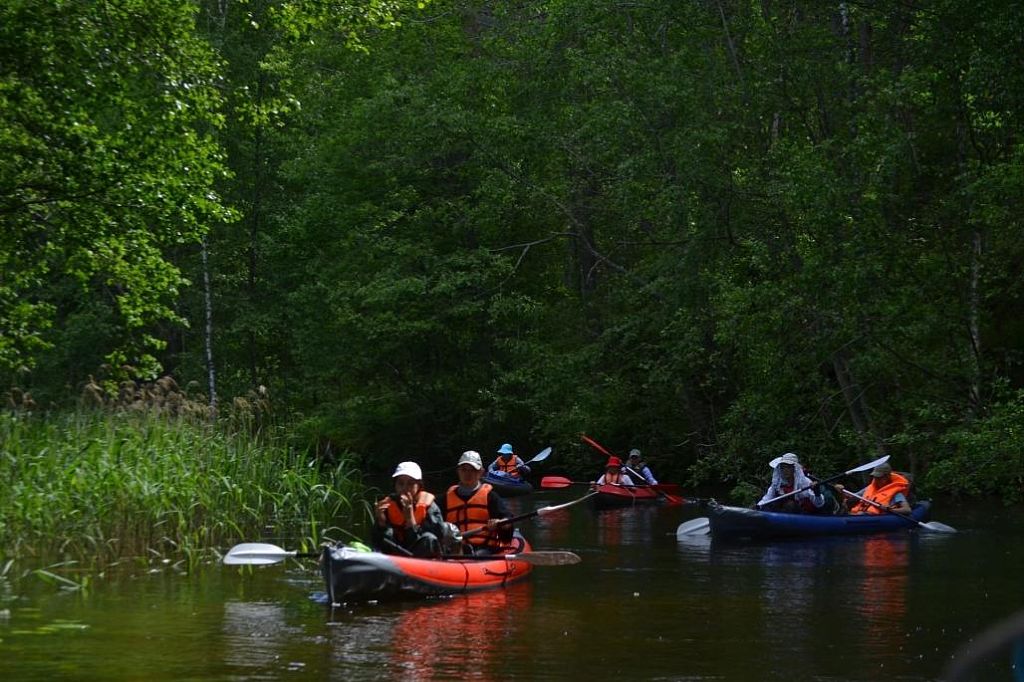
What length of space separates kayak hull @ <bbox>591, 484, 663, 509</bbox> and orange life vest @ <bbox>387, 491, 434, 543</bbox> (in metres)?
10.6

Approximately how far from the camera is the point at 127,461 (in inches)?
472

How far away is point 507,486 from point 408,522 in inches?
463

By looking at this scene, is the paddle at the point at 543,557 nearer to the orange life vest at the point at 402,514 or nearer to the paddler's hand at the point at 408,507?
the orange life vest at the point at 402,514

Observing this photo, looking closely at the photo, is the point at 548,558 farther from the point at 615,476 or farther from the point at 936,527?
the point at 615,476

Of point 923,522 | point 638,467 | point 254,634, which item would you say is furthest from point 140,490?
point 638,467

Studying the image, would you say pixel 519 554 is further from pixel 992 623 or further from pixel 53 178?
pixel 53 178

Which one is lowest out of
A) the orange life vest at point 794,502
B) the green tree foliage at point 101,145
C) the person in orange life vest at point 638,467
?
the orange life vest at point 794,502

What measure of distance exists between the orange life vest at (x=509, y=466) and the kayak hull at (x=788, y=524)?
820cm

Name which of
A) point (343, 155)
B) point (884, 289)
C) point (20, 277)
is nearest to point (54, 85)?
point (20, 277)

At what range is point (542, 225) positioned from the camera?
2991cm

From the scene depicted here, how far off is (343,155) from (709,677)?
22.9 meters

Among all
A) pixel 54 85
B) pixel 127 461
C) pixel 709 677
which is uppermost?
pixel 54 85

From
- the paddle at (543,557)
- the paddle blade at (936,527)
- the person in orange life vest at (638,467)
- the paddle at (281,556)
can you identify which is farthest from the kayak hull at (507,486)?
the paddle at (543,557)

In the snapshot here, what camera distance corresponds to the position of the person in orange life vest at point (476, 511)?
1177cm
